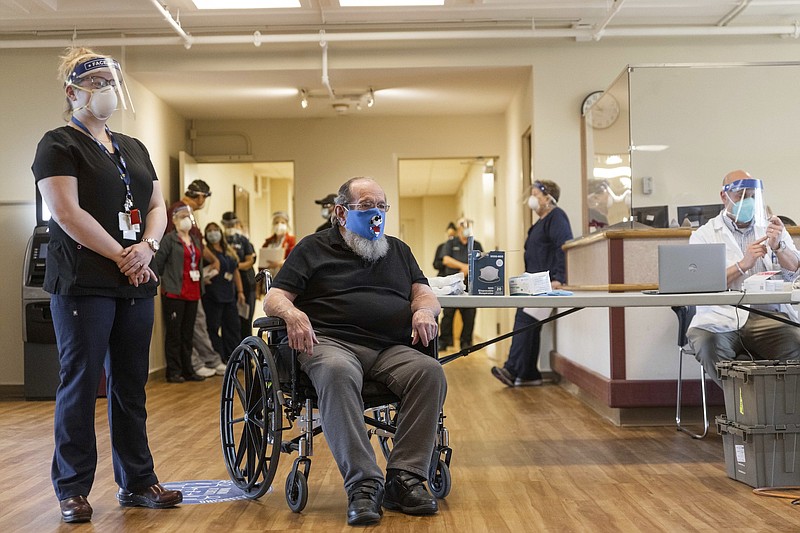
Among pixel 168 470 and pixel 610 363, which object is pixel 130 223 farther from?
pixel 610 363

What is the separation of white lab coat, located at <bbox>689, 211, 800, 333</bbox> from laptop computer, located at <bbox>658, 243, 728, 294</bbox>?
1.47ft

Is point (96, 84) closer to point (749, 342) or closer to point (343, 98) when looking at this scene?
point (749, 342)

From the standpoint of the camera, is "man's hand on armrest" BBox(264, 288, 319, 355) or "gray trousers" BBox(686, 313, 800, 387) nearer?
"man's hand on armrest" BBox(264, 288, 319, 355)

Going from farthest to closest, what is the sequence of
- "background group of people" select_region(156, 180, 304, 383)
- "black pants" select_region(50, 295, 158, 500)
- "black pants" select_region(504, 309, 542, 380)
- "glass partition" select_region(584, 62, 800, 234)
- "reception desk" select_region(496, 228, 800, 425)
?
1. "background group of people" select_region(156, 180, 304, 383)
2. "black pants" select_region(504, 309, 542, 380)
3. "glass partition" select_region(584, 62, 800, 234)
4. "reception desk" select_region(496, 228, 800, 425)
5. "black pants" select_region(50, 295, 158, 500)

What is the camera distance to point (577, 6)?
237 inches

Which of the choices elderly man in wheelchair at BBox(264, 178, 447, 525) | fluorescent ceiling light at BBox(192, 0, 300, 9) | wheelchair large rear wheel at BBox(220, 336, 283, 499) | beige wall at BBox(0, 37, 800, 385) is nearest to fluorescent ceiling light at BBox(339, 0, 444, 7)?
fluorescent ceiling light at BBox(192, 0, 300, 9)

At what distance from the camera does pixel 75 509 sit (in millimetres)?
2703

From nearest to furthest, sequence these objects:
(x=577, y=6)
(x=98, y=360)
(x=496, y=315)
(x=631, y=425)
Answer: (x=98, y=360) → (x=631, y=425) → (x=577, y=6) → (x=496, y=315)

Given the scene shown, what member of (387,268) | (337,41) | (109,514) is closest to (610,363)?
(387,268)

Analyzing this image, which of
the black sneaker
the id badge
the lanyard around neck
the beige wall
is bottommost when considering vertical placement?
the black sneaker

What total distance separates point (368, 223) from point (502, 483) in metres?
1.05

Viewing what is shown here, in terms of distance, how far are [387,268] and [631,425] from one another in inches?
78.7

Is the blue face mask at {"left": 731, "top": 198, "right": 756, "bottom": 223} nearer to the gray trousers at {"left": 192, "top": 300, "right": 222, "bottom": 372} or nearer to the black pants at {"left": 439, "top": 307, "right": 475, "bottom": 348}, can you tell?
the gray trousers at {"left": 192, "top": 300, "right": 222, "bottom": 372}

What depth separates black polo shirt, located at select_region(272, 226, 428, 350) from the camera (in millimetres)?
3008
